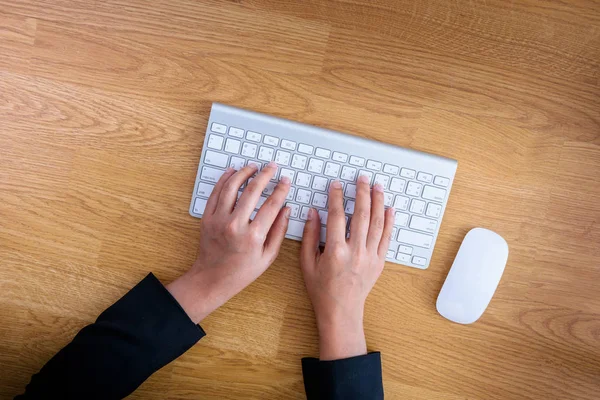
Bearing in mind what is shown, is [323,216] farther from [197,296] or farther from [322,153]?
[197,296]

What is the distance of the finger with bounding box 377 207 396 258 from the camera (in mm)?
778

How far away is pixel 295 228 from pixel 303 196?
6 cm

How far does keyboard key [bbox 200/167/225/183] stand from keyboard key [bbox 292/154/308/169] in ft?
0.39

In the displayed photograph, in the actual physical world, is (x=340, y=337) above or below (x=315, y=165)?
below

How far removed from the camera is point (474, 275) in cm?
79

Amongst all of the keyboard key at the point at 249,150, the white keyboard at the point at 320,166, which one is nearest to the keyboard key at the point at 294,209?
the white keyboard at the point at 320,166

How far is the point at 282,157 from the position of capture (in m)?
0.76

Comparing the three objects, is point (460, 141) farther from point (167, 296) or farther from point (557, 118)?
point (167, 296)

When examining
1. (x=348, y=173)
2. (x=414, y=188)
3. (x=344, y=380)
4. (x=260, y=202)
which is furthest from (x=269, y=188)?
(x=344, y=380)

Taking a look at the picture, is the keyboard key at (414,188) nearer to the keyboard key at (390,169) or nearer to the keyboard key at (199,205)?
the keyboard key at (390,169)

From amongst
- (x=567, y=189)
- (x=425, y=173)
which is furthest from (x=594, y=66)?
(x=425, y=173)

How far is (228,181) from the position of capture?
747 millimetres

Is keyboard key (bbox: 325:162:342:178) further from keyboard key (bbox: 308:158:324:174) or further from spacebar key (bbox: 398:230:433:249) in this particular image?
spacebar key (bbox: 398:230:433:249)

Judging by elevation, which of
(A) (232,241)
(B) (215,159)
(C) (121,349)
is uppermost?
(B) (215,159)
